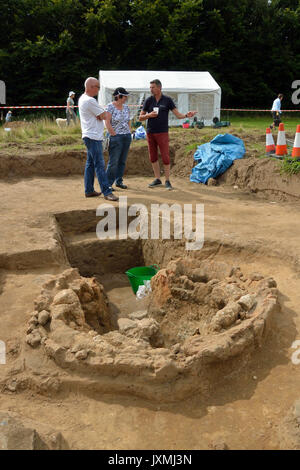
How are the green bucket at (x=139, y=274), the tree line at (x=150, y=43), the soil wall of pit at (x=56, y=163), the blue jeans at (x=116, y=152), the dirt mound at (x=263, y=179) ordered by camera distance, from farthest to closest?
the tree line at (x=150, y=43), the soil wall of pit at (x=56, y=163), the dirt mound at (x=263, y=179), the blue jeans at (x=116, y=152), the green bucket at (x=139, y=274)

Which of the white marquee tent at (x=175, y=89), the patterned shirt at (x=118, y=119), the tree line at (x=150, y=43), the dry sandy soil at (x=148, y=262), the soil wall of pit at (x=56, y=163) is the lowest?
the dry sandy soil at (x=148, y=262)

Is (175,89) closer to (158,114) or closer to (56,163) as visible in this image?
(56,163)

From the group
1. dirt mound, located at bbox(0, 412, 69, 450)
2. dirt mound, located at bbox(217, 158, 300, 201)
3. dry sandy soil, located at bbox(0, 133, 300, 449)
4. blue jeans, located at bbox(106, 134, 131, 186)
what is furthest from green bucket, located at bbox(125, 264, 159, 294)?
dirt mound, located at bbox(217, 158, 300, 201)

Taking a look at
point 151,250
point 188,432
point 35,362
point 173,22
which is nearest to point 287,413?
point 188,432

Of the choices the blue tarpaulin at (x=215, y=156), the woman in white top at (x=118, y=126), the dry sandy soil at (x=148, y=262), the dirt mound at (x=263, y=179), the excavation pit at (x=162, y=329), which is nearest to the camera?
the dry sandy soil at (x=148, y=262)

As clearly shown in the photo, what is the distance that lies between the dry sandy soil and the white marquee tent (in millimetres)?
8404

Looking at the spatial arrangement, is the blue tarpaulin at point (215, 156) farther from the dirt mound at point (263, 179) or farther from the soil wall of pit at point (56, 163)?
the soil wall of pit at point (56, 163)

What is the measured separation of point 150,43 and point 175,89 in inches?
457

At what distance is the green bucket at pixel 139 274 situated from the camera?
4780 mm

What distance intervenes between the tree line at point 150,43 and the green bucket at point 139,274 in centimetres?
2118

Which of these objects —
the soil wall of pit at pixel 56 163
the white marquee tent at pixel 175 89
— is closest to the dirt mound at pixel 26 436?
the soil wall of pit at pixel 56 163

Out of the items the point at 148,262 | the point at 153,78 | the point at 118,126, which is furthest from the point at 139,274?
the point at 153,78

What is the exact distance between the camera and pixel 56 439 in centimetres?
215

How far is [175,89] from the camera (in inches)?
680
